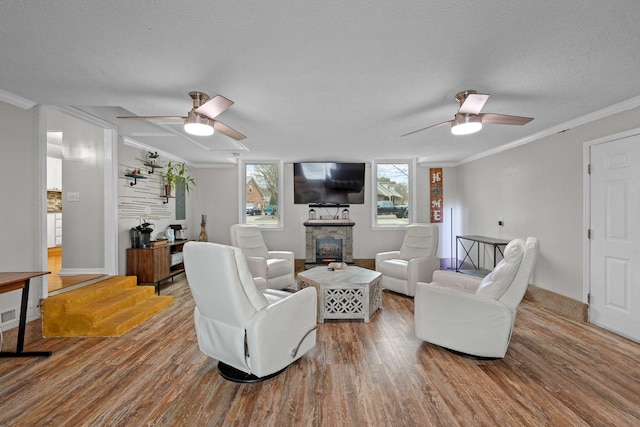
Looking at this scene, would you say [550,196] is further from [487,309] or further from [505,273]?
[487,309]

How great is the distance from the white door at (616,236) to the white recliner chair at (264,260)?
3.89 m

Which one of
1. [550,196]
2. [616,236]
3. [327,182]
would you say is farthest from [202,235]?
[616,236]

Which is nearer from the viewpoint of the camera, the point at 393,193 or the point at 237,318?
the point at 237,318

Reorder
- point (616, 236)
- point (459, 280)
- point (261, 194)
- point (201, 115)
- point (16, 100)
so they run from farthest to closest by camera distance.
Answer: point (261, 194), point (459, 280), point (616, 236), point (16, 100), point (201, 115)

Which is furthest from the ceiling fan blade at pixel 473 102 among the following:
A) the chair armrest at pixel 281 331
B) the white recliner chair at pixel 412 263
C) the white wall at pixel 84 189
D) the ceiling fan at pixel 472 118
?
the white wall at pixel 84 189

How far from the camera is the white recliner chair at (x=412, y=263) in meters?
3.99

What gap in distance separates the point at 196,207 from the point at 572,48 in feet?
20.8

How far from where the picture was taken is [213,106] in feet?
7.48

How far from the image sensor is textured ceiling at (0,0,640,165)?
1455 mm

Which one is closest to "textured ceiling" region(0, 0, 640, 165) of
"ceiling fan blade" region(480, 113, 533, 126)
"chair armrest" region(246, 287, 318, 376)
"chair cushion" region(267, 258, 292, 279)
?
"ceiling fan blade" region(480, 113, 533, 126)

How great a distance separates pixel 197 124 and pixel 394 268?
3.27 m

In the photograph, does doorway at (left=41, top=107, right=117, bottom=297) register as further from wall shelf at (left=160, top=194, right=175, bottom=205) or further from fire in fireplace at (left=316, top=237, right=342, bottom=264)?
fire in fireplace at (left=316, top=237, right=342, bottom=264)

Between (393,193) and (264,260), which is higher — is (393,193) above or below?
above

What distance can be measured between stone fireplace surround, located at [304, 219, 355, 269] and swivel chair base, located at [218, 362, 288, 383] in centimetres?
362
